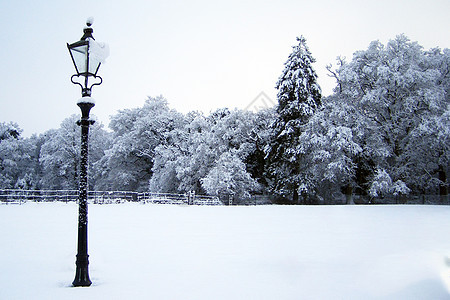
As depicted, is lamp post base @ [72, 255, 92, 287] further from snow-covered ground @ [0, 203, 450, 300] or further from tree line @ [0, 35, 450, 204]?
tree line @ [0, 35, 450, 204]

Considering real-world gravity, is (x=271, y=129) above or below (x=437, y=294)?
above

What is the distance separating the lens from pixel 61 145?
52875 mm

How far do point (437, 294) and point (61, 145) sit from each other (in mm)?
54111

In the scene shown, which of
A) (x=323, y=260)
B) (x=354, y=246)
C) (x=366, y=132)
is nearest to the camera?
(x=323, y=260)

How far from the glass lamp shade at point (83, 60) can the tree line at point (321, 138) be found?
2515cm

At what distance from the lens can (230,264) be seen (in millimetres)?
8078

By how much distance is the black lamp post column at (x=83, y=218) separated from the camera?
630 centimetres

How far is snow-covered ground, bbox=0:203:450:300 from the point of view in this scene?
6.04 metres

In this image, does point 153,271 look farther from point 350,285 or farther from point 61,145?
point 61,145

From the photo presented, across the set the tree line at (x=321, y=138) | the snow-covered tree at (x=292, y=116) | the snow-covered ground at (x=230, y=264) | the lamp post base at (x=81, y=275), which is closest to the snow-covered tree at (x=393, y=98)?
the tree line at (x=321, y=138)

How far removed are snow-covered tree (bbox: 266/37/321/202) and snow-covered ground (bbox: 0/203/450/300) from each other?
69.9 ft

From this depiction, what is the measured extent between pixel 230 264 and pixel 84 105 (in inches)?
175

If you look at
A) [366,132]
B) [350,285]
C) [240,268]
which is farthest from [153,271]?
[366,132]

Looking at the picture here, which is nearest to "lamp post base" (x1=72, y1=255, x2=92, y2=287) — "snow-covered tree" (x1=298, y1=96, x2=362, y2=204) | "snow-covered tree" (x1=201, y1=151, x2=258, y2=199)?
"snow-covered tree" (x1=298, y1=96, x2=362, y2=204)
